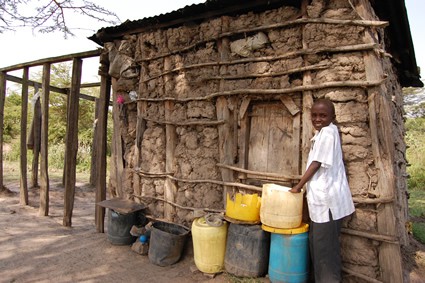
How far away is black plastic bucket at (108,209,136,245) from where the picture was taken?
14.1 ft

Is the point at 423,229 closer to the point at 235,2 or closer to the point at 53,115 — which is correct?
the point at 235,2

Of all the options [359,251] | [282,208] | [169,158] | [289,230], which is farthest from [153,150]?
[359,251]

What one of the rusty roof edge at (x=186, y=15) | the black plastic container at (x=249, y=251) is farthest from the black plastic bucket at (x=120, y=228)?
the rusty roof edge at (x=186, y=15)

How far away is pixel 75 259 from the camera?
154 inches

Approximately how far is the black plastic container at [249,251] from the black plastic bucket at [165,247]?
77cm

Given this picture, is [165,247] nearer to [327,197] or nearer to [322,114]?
[327,197]

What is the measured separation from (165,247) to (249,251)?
116 centimetres

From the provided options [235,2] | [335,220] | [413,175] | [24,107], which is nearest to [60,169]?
[24,107]

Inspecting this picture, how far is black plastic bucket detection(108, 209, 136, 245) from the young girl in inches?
110

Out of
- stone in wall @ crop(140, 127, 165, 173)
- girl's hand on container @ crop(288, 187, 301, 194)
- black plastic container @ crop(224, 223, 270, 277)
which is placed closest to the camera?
girl's hand on container @ crop(288, 187, 301, 194)

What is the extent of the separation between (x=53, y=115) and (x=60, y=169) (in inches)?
133

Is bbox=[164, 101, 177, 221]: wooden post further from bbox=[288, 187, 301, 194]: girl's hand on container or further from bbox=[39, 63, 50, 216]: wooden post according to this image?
bbox=[39, 63, 50, 216]: wooden post

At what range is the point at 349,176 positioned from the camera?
9.95 feet

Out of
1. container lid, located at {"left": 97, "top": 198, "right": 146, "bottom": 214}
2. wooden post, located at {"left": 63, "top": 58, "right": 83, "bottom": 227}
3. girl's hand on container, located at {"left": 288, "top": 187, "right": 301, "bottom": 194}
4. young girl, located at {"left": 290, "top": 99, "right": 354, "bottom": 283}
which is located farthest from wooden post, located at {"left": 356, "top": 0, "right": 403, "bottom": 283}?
wooden post, located at {"left": 63, "top": 58, "right": 83, "bottom": 227}
